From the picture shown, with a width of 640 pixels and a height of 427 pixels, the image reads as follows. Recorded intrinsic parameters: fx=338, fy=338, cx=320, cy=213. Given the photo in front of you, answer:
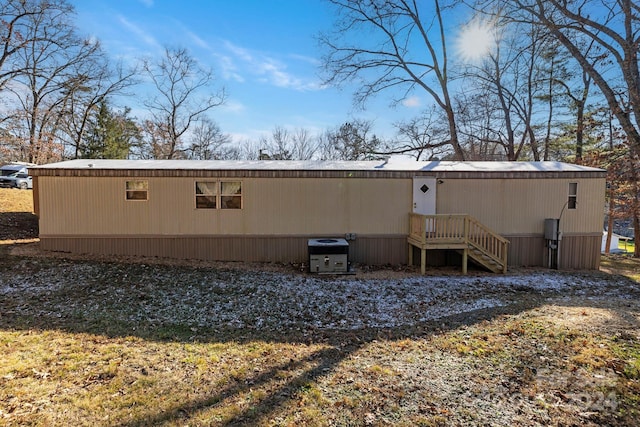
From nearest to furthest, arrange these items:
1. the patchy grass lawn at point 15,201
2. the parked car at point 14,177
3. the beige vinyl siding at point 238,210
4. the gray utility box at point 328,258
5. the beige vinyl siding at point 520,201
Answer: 1. the gray utility box at point 328,258
2. the beige vinyl siding at point 238,210
3. the beige vinyl siding at point 520,201
4. the patchy grass lawn at point 15,201
5. the parked car at point 14,177

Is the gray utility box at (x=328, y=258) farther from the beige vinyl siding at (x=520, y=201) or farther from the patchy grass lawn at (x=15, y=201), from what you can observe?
the patchy grass lawn at (x=15, y=201)

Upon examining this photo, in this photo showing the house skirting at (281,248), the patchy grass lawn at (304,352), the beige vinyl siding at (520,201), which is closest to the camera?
the patchy grass lawn at (304,352)

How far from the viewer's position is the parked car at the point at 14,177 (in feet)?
62.6

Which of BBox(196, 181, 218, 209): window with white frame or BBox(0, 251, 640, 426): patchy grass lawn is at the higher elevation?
BBox(196, 181, 218, 209): window with white frame

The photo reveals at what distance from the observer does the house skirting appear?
923 cm

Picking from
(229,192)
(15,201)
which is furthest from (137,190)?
(15,201)

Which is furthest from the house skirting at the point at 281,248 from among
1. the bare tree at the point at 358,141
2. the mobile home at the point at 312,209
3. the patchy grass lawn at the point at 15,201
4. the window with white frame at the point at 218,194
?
the bare tree at the point at 358,141

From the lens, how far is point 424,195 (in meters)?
9.66

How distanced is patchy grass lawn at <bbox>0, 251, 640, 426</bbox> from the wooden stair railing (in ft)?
4.71

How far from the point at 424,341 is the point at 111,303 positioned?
5.42m

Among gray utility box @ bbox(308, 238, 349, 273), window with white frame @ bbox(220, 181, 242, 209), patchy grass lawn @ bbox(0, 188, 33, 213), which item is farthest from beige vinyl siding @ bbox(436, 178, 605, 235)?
patchy grass lawn @ bbox(0, 188, 33, 213)

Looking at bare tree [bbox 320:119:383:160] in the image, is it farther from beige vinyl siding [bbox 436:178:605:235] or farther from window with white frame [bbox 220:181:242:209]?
window with white frame [bbox 220:181:242:209]

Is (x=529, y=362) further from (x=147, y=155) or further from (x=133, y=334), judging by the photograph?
(x=147, y=155)

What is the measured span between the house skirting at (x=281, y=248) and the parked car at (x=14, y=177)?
46.4 feet
